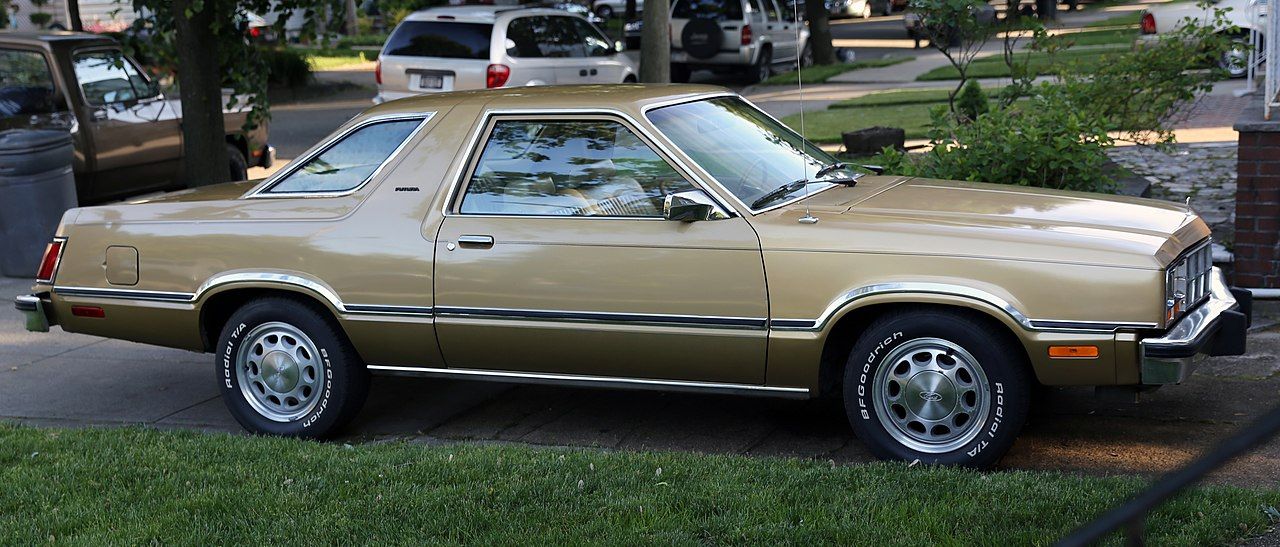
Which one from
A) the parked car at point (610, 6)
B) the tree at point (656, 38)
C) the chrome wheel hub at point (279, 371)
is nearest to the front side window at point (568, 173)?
the chrome wheel hub at point (279, 371)

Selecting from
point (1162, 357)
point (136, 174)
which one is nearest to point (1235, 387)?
point (1162, 357)

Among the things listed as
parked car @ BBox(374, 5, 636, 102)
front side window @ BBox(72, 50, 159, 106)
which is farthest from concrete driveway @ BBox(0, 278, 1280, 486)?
parked car @ BBox(374, 5, 636, 102)

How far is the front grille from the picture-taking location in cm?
490

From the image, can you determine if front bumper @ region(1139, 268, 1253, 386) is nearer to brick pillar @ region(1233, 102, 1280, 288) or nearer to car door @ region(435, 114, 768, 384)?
car door @ region(435, 114, 768, 384)

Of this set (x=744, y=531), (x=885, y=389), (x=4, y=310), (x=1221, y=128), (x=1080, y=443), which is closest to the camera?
(x=744, y=531)

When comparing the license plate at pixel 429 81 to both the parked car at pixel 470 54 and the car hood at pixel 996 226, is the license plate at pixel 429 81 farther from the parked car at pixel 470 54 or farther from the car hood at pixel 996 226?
the car hood at pixel 996 226

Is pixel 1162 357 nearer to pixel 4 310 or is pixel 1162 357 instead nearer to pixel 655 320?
pixel 655 320

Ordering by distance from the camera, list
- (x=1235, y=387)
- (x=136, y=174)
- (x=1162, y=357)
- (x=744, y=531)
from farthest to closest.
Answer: (x=136, y=174) → (x=1235, y=387) → (x=1162, y=357) → (x=744, y=531)

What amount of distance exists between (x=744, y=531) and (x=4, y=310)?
22.2 feet

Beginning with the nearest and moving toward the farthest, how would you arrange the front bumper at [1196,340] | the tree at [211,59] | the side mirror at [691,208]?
the front bumper at [1196,340] < the side mirror at [691,208] < the tree at [211,59]

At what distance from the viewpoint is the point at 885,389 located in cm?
511

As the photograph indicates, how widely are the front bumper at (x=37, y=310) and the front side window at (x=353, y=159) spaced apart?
1.30 meters

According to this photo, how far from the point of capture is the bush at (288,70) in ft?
81.5

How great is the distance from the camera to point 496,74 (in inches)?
608
